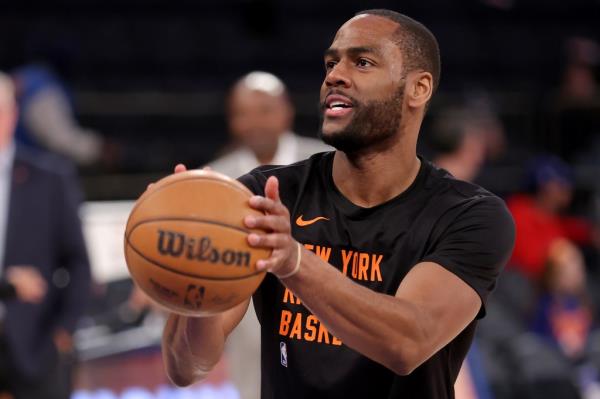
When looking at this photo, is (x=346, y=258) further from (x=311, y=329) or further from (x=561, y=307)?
(x=561, y=307)

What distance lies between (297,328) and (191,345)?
0.94ft

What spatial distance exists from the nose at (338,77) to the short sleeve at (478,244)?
44 cm

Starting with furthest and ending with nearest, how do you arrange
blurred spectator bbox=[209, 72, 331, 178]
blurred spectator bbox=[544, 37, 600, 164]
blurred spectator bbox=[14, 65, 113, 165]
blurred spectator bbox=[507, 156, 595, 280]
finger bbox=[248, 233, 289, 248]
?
blurred spectator bbox=[544, 37, 600, 164]
blurred spectator bbox=[507, 156, 595, 280]
blurred spectator bbox=[14, 65, 113, 165]
blurred spectator bbox=[209, 72, 331, 178]
finger bbox=[248, 233, 289, 248]

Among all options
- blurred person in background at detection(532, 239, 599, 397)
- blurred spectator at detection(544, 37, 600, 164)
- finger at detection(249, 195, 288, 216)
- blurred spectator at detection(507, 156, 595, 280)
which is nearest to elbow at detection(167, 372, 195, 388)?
finger at detection(249, 195, 288, 216)

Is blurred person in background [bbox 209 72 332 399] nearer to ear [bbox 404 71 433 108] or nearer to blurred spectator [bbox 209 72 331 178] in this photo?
blurred spectator [bbox 209 72 331 178]

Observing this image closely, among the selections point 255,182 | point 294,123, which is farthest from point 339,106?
point 294,123

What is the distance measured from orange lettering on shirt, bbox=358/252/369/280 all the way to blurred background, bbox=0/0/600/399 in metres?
2.65

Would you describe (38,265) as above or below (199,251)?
below

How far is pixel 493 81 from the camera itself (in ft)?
36.7

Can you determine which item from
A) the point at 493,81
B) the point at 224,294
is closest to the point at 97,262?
the point at 224,294

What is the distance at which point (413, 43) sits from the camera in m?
2.95

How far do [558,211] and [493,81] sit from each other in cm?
234

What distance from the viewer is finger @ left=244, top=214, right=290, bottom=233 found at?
238 cm

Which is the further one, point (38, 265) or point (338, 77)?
point (38, 265)
